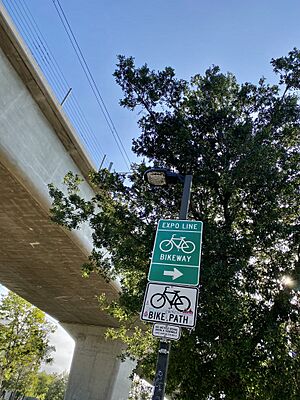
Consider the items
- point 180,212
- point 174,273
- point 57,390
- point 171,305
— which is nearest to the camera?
point 171,305

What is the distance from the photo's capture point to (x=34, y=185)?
33.7 ft

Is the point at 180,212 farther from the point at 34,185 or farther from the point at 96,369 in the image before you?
the point at 96,369

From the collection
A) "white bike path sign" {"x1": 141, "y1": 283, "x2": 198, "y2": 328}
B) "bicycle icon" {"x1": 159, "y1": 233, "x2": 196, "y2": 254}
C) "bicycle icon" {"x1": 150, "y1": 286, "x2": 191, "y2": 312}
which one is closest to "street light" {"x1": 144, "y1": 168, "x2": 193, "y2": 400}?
"white bike path sign" {"x1": 141, "y1": 283, "x2": 198, "y2": 328}

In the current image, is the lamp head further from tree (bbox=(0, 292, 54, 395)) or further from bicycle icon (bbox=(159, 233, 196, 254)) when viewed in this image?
tree (bbox=(0, 292, 54, 395))

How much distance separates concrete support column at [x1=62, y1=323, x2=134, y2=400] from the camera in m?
24.8

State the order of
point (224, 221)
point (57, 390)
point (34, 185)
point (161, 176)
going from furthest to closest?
point (57, 390)
point (34, 185)
point (224, 221)
point (161, 176)

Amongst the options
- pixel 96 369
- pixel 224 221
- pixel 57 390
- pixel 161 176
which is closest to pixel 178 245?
pixel 161 176

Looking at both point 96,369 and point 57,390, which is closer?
point 96,369

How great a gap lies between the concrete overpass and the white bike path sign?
6.46m

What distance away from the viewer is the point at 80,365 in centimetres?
2642

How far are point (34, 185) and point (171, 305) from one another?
24.1 feet

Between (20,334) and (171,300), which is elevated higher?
(20,334)

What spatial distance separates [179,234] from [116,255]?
355 cm

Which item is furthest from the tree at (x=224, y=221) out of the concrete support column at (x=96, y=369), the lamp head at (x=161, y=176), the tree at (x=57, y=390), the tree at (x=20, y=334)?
the tree at (x=57, y=390)
